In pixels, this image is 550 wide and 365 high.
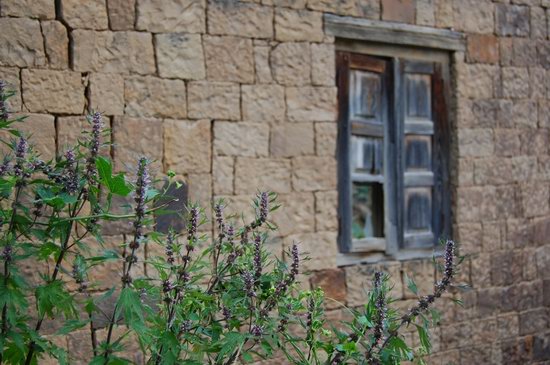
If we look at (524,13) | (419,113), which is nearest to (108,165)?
(419,113)

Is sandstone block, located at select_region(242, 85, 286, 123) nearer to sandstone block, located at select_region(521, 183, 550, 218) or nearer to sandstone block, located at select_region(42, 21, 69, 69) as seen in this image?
sandstone block, located at select_region(42, 21, 69, 69)

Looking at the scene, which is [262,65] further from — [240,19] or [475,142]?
[475,142]

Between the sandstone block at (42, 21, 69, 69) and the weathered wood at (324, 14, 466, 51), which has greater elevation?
the weathered wood at (324, 14, 466, 51)

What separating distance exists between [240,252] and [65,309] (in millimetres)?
705

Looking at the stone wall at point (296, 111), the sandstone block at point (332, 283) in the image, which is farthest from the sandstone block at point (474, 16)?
the sandstone block at point (332, 283)

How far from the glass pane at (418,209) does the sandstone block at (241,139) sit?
1468mm

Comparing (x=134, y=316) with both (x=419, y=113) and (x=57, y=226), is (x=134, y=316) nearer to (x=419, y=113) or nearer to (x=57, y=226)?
(x=57, y=226)

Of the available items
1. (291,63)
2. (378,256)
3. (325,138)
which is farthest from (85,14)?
(378,256)

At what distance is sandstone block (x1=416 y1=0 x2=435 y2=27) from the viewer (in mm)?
6535

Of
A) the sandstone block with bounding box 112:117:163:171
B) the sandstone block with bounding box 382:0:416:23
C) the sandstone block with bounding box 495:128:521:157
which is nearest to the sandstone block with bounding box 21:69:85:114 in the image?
the sandstone block with bounding box 112:117:163:171

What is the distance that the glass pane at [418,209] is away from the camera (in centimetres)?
670

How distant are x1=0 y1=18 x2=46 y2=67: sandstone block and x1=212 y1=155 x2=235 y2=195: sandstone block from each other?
48.7 inches

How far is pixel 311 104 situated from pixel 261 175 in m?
0.63

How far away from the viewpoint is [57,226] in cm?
318
